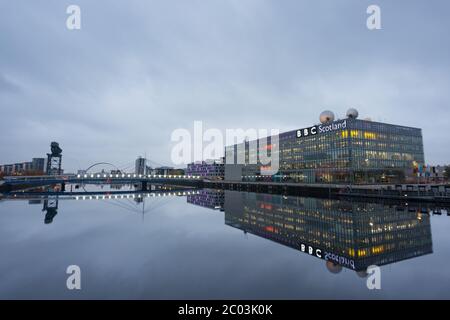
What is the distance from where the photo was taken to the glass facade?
3420 inches

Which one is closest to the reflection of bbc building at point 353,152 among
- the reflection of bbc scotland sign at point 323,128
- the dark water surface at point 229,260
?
the reflection of bbc scotland sign at point 323,128

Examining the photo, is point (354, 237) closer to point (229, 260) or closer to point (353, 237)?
point (353, 237)

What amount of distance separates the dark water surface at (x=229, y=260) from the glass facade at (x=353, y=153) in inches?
2547

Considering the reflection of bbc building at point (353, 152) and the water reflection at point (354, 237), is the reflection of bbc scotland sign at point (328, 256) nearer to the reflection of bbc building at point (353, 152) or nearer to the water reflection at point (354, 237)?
the water reflection at point (354, 237)

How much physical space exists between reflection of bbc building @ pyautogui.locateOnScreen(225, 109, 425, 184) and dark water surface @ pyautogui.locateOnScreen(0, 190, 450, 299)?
2552 inches

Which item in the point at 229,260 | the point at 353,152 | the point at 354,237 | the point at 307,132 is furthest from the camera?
the point at 307,132

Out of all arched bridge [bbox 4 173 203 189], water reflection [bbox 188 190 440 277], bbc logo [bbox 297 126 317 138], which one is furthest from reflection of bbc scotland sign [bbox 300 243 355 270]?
bbc logo [bbox 297 126 317 138]

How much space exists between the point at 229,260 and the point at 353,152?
8625cm

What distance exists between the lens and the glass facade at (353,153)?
86.9 meters

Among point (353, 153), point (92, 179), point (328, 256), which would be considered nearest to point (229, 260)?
point (328, 256)

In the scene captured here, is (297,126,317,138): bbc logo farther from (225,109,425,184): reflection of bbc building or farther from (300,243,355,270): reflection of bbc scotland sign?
(300,243,355,270): reflection of bbc scotland sign

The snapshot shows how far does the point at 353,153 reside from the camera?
85875mm
